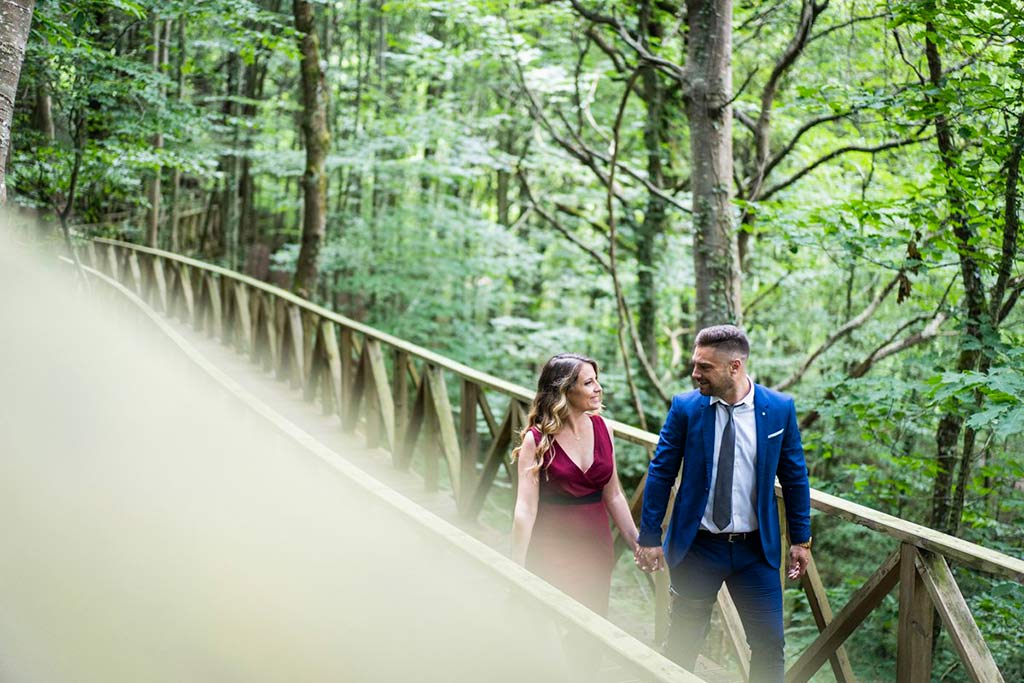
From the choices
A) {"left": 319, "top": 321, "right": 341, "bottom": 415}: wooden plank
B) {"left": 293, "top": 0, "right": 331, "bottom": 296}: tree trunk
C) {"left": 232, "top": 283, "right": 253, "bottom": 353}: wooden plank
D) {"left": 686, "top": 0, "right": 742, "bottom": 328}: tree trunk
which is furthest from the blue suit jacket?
{"left": 293, "top": 0, "right": 331, "bottom": 296}: tree trunk

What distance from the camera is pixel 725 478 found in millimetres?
3008

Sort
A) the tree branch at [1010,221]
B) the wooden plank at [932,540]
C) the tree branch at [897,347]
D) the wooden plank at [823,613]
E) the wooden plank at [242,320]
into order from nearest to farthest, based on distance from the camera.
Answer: the wooden plank at [932,540] < the wooden plank at [823,613] < the tree branch at [1010,221] < the tree branch at [897,347] < the wooden plank at [242,320]

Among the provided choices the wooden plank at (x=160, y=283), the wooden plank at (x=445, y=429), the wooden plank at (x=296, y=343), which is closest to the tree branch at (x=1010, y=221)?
the wooden plank at (x=445, y=429)

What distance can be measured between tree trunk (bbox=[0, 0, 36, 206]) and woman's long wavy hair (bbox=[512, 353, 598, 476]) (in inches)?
129

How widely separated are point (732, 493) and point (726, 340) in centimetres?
54

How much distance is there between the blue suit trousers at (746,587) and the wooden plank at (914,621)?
43 cm

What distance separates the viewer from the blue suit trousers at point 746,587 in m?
3.05

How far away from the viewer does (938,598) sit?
285 cm

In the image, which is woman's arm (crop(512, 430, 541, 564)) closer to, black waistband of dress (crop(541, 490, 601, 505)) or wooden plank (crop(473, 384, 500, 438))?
black waistband of dress (crop(541, 490, 601, 505))

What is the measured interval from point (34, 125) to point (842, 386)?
320 inches

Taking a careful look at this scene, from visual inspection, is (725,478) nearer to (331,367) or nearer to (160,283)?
(331,367)

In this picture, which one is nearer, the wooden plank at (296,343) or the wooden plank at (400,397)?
the wooden plank at (400,397)

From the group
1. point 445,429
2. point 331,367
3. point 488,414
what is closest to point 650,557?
point 488,414

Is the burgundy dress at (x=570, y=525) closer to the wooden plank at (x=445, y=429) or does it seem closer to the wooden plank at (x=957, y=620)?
the wooden plank at (x=957, y=620)
